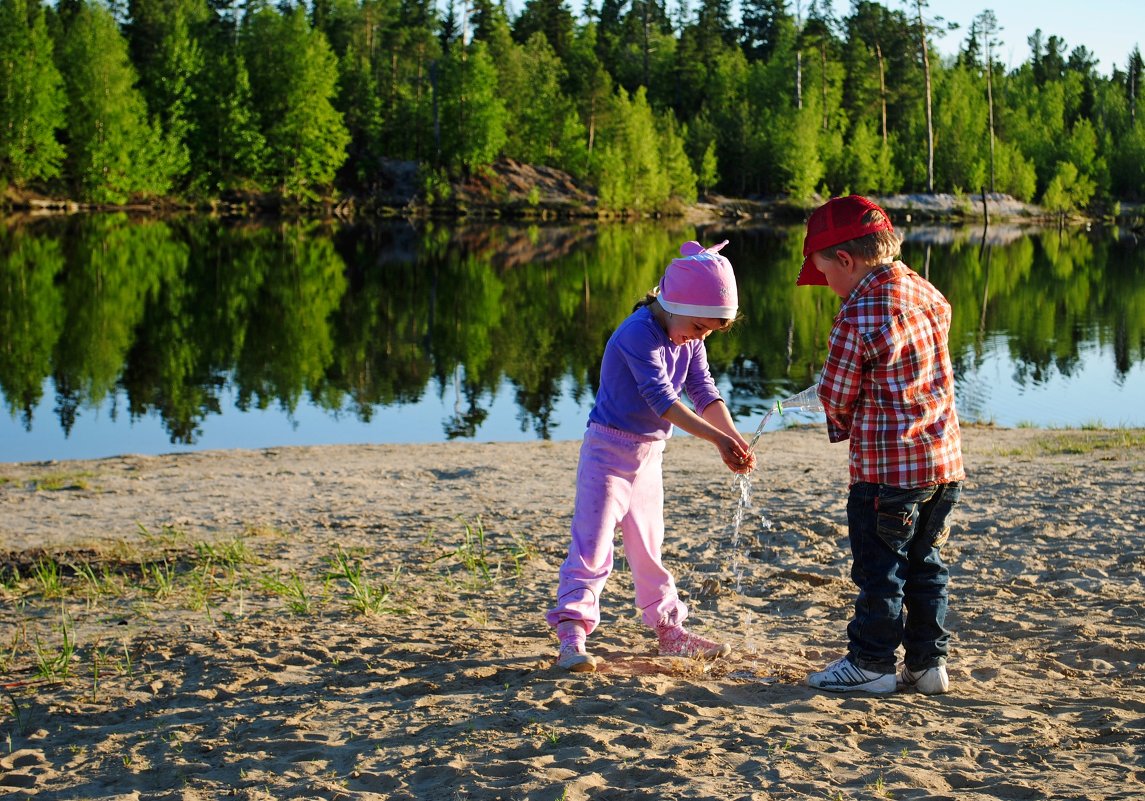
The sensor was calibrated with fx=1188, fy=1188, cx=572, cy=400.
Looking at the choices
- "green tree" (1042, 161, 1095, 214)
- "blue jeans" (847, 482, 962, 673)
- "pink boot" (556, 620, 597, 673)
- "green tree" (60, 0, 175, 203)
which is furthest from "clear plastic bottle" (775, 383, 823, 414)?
"green tree" (1042, 161, 1095, 214)

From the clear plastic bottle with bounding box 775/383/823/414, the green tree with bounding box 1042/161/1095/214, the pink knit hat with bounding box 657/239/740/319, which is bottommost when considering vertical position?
Result: the clear plastic bottle with bounding box 775/383/823/414

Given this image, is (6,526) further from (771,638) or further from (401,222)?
(401,222)

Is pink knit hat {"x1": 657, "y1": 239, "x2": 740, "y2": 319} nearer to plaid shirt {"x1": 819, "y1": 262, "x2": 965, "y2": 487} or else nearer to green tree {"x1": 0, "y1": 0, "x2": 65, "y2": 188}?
plaid shirt {"x1": 819, "y1": 262, "x2": 965, "y2": 487}

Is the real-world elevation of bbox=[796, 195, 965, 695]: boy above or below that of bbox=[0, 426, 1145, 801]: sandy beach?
above

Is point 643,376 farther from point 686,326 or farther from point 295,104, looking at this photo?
point 295,104

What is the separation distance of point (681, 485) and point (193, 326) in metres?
15.7

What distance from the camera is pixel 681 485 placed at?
955 centimetres

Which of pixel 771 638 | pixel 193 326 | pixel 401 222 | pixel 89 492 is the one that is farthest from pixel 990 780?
pixel 401 222

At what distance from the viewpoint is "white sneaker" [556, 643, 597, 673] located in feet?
15.9

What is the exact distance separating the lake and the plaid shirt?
1021cm

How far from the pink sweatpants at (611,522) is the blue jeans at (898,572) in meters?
0.91

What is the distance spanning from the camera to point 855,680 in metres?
4.53

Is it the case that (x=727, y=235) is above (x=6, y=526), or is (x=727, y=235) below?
above

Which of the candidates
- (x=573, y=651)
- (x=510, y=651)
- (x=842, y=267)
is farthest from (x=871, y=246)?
(x=510, y=651)
